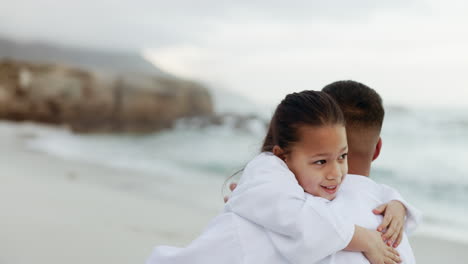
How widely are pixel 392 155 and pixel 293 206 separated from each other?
7993 mm

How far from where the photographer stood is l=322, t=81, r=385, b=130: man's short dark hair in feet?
5.41

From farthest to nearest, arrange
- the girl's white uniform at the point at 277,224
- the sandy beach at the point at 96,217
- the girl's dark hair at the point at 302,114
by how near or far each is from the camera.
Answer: the sandy beach at the point at 96,217 < the girl's dark hair at the point at 302,114 < the girl's white uniform at the point at 277,224

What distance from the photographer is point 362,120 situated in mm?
1646

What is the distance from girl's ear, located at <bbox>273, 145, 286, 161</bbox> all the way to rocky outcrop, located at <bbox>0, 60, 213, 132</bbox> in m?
13.3

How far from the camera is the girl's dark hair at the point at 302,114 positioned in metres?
1.38

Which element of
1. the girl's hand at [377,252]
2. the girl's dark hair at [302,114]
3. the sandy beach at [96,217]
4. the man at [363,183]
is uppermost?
the girl's dark hair at [302,114]

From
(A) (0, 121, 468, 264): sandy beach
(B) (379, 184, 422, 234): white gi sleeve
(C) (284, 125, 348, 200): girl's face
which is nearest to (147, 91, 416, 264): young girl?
(C) (284, 125, 348, 200): girl's face

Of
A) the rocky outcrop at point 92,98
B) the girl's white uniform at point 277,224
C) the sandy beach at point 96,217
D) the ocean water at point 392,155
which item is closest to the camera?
the girl's white uniform at point 277,224

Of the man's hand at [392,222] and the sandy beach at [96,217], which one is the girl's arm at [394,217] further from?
the sandy beach at [96,217]

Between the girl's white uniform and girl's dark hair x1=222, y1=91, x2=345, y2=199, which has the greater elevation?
girl's dark hair x1=222, y1=91, x2=345, y2=199

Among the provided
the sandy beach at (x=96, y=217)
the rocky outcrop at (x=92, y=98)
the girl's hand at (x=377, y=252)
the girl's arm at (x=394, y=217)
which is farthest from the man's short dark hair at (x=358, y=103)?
the rocky outcrop at (x=92, y=98)

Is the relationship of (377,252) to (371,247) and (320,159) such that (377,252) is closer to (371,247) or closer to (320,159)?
(371,247)

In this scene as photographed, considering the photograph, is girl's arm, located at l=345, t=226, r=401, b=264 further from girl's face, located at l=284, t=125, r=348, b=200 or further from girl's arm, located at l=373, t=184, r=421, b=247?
girl's face, located at l=284, t=125, r=348, b=200

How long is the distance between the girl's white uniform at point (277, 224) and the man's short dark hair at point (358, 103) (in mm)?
279
